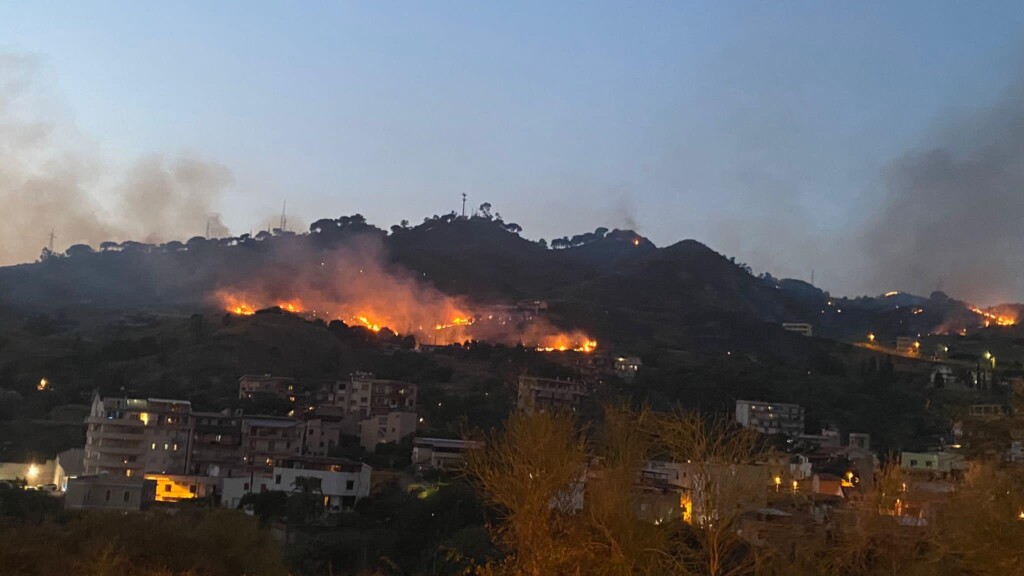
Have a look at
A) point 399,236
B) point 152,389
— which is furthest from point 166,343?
point 399,236

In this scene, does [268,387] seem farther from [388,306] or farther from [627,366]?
[388,306]

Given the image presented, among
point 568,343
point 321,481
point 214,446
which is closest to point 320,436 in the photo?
point 214,446

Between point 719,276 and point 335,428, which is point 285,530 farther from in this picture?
point 719,276

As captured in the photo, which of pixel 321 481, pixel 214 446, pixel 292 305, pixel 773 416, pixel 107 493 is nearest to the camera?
pixel 107 493

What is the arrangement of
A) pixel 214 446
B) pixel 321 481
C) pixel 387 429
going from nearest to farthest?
pixel 321 481 → pixel 214 446 → pixel 387 429

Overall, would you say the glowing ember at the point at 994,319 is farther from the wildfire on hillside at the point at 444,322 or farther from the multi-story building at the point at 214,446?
the multi-story building at the point at 214,446

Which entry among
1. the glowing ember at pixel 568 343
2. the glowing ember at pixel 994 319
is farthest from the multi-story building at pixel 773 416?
the glowing ember at pixel 994 319
